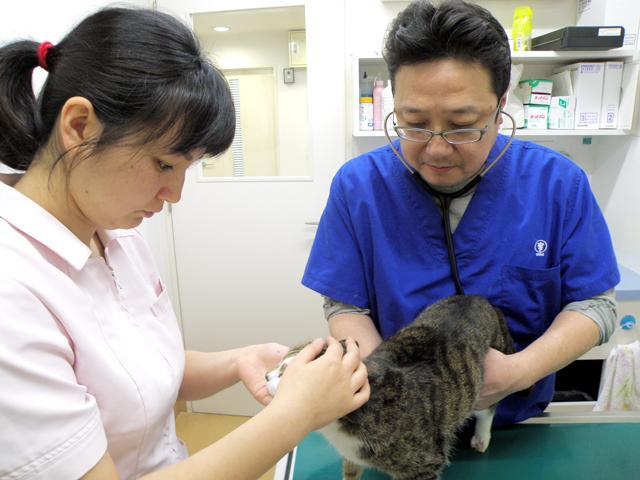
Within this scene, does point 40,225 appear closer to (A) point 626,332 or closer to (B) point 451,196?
(B) point 451,196

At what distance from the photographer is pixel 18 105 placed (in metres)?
0.67

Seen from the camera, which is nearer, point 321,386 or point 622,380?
point 321,386

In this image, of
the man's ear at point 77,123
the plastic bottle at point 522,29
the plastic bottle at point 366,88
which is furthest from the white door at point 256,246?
the man's ear at point 77,123

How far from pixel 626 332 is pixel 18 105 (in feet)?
7.26

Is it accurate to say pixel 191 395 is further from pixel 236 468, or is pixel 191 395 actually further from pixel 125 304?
pixel 236 468

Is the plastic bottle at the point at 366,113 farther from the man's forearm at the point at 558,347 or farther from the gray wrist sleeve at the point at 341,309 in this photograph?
the man's forearm at the point at 558,347

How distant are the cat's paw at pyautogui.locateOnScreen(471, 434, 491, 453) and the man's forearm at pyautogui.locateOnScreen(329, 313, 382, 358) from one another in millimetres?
300

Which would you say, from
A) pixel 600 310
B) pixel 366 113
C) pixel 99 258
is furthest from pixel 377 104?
pixel 99 258

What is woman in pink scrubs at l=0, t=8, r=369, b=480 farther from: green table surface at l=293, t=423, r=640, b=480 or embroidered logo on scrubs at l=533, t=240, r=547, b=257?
embroidered logo on scrubs at l=533, t=240, r=547, b=257

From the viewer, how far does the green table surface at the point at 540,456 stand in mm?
945

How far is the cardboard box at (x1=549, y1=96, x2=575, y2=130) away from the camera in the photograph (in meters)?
2.07

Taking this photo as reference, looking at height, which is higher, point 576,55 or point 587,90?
point 576,55

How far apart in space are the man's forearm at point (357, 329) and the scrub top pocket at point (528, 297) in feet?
0.96

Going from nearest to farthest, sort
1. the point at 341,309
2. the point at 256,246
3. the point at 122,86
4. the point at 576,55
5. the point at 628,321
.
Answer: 1. the point at 122,86
2. the point at 341,309
3. the point at 628,321
4. the point at 576,55
5. the point at 256,246
